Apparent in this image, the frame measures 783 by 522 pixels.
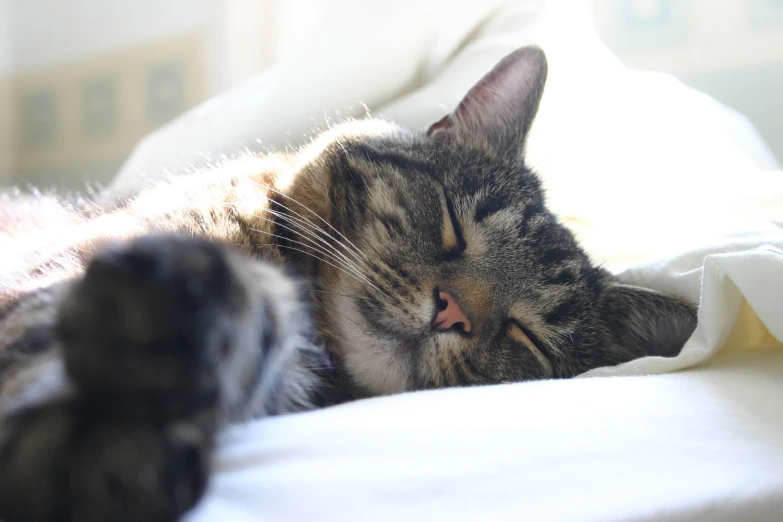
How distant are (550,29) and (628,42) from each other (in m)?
0.72

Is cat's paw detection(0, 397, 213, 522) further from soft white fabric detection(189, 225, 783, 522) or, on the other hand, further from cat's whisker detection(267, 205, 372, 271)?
cat's whisker detection(267, 205, 372, 271)

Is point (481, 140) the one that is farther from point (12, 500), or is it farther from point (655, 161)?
point (12, 500)

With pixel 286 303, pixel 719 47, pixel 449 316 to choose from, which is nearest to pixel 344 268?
pixel 449 316

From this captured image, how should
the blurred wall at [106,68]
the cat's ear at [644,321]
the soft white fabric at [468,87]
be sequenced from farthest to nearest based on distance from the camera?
the blurred wall at [106,68]
the soft white fabric at [468,87]
the cat's ear at [644,321]

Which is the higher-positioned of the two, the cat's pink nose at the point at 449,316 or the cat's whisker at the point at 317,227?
the cat's whisker at the point at 317,227

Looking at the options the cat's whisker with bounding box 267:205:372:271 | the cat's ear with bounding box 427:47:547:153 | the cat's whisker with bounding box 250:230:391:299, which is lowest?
the cat's whisker with bounding box 250:230:391:299

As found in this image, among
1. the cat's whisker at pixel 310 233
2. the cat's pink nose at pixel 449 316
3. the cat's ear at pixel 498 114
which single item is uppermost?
the cat's ear at pixel 498 114

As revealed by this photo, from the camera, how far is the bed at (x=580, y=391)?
1.64 feet

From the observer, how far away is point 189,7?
2.57m

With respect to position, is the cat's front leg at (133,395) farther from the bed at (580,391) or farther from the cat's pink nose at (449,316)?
the cat's pink nose at (449,316)

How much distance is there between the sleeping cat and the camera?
41 centimetres

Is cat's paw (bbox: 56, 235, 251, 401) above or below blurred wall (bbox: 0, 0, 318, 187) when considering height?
above

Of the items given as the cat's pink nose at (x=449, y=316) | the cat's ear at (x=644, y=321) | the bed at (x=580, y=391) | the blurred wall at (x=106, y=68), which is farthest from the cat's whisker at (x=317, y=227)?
the blurred wall at (x=106, y=68)

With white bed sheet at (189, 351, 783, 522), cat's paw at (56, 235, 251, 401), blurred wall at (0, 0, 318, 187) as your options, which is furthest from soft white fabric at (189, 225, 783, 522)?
blurred wall at (0, 0, 318, 187)
